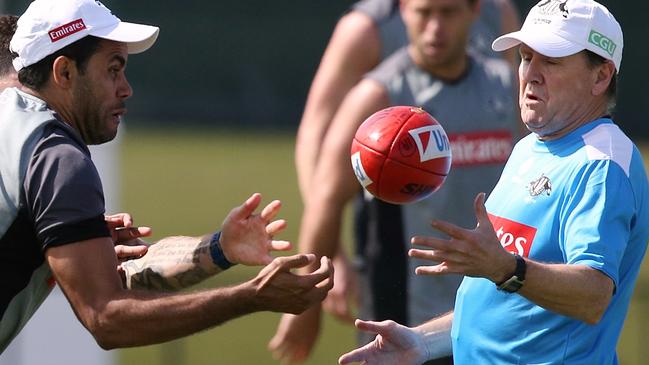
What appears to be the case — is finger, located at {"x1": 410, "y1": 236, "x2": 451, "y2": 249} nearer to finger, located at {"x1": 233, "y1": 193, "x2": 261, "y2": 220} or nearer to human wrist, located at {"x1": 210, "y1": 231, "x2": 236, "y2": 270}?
finger, located at {"x1": 233, "y1": 193, "x2": 261, "y2": 220}

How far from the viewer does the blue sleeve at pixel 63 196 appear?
4.51m

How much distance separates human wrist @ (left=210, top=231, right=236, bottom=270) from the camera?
530cm

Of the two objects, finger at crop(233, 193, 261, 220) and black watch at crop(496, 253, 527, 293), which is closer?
black watch at crop(496, 253, 527, 293)

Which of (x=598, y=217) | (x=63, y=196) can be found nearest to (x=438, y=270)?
(x=598, y=217)

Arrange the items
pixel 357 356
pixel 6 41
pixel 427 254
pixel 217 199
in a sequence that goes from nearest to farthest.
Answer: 1. pixel 427 254
2. pixel 357 356
3. pixel 6 41
4. pixel 217 199

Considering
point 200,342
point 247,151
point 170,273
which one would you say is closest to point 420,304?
A: point 170,273

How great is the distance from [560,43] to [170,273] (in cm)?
179

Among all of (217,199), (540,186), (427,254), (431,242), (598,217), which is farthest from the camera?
(217,199)

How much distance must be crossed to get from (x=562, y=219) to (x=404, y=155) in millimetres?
930

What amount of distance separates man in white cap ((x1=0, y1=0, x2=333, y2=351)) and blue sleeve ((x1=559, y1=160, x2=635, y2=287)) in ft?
2.65

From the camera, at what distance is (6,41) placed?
526cm

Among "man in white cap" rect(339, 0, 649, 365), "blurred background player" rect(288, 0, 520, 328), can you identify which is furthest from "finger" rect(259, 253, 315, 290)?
"blurred background player" rect(288, 0, 520, 328)

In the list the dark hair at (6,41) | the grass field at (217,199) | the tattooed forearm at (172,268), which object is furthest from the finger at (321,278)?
the grass field at (217,199)

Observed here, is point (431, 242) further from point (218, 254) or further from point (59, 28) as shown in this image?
point (59, 28)
